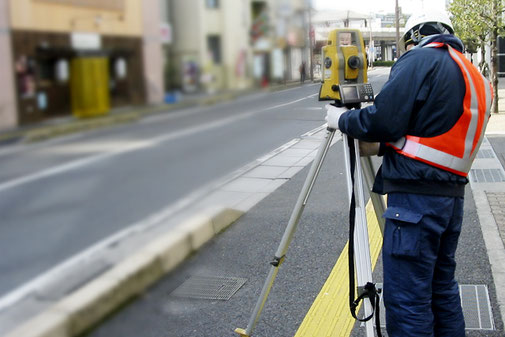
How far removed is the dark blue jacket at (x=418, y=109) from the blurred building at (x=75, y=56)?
1646 millimetres

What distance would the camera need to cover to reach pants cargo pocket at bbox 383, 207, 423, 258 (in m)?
2.16

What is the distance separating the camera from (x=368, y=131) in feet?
6.88

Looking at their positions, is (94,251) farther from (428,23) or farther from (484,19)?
(484,19)

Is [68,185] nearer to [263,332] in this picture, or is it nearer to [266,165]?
[266,165]

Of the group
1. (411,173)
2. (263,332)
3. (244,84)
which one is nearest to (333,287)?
(263,332)

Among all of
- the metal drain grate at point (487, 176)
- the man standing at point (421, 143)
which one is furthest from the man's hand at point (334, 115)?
the metal drain grate at point (487, 176)

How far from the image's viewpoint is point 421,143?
2.09 m

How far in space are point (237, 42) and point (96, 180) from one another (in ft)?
0.67

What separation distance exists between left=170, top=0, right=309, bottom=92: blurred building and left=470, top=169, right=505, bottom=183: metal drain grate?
20.0ft

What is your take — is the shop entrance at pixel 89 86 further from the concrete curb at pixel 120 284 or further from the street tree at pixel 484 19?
the street tree at pixel 484 19

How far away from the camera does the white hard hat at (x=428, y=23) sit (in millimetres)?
2201

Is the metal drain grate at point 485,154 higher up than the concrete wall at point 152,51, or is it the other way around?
the concrete wall at point 152,51

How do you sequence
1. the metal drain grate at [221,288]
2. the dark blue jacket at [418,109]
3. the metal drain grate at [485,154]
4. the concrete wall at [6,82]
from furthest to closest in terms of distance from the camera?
the metal drain grate at [485,154]
the metal drain grate at [221,288]
the dark blue jacket at [418,109]
the concrete wall at [6,82]

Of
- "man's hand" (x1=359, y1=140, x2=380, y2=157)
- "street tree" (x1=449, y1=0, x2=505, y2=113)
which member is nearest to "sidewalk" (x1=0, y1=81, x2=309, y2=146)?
"man's hand" (x1=359, y1=140, x2=380, y2=157)
